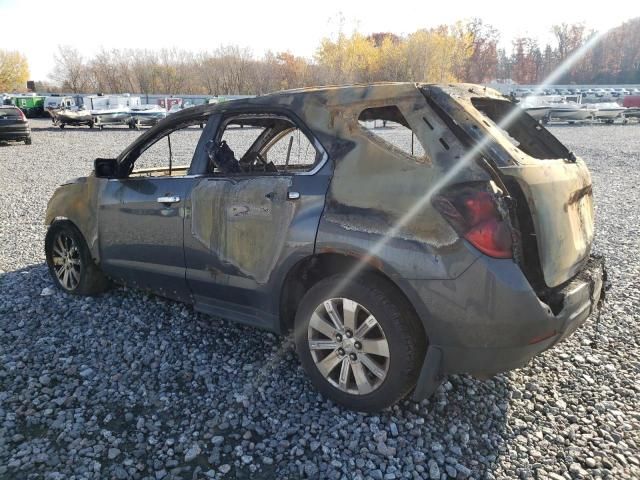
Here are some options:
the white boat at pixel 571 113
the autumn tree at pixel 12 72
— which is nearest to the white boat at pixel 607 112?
the white boat at pixel 571 113

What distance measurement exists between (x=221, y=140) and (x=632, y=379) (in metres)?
3.17

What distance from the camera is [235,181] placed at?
3359mm

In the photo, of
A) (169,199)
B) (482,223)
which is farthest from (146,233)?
(482,223)

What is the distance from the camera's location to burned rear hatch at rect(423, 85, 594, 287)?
2.60 metres

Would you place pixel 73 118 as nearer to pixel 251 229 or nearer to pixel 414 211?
pixel 251 229

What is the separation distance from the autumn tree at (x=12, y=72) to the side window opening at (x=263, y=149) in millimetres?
92739

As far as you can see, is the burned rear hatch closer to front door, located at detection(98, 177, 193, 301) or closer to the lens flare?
the lens flare

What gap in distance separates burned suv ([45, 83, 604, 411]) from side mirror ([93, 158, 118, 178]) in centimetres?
66

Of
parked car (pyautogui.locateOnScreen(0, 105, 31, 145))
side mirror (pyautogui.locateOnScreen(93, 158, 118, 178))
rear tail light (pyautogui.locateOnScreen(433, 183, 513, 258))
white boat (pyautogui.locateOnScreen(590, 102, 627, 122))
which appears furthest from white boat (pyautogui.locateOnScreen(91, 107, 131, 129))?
rear tail light (pyautogui.locateOnScreen(433, 183, 513, 258))

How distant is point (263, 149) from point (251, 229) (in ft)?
4.22

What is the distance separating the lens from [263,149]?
4.32m

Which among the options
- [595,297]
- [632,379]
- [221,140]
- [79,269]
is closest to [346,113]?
[221,140]

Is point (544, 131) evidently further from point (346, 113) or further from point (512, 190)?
point (346, 113)

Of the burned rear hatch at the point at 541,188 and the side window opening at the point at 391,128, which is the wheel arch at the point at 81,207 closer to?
the side window opening at the point at 391,128
